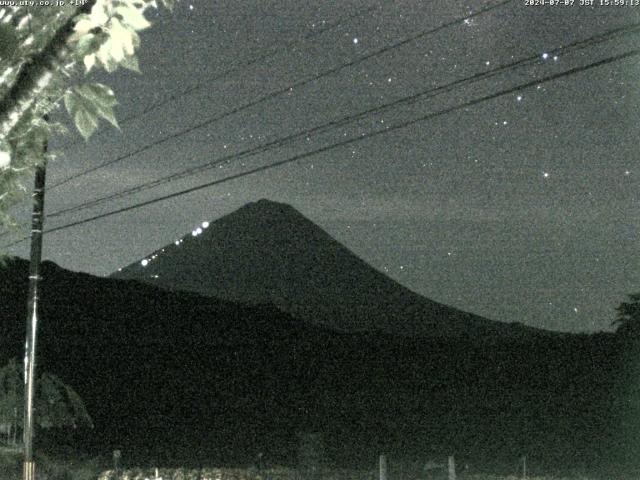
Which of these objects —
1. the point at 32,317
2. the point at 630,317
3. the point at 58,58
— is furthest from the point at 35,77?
the point at 630,317

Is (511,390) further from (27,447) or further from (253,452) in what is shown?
(27,447)

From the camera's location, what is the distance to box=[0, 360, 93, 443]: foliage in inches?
979

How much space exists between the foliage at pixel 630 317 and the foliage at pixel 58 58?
47.5 metres

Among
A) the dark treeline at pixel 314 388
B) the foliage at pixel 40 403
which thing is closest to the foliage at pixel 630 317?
the dark treeline at pixel 314 388

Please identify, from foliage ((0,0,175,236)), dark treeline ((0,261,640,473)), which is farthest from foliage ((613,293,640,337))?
foliage ((0,0,175,236))

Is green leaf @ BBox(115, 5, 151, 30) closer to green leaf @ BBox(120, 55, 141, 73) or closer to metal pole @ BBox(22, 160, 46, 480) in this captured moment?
green leaf @ BBox(120, 55, 141, 73)

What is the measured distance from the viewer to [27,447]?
15758mm

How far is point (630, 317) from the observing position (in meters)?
48.9

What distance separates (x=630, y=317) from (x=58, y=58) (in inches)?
1931

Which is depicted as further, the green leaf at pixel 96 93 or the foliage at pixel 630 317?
the foliage at pixel 630 317

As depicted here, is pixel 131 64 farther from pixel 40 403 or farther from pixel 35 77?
pixel 40 403

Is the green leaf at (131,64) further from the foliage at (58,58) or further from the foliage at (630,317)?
the foliage at (630,317)

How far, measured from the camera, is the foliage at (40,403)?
2486cm

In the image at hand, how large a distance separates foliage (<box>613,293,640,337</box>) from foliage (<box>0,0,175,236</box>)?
4755 centimetres
